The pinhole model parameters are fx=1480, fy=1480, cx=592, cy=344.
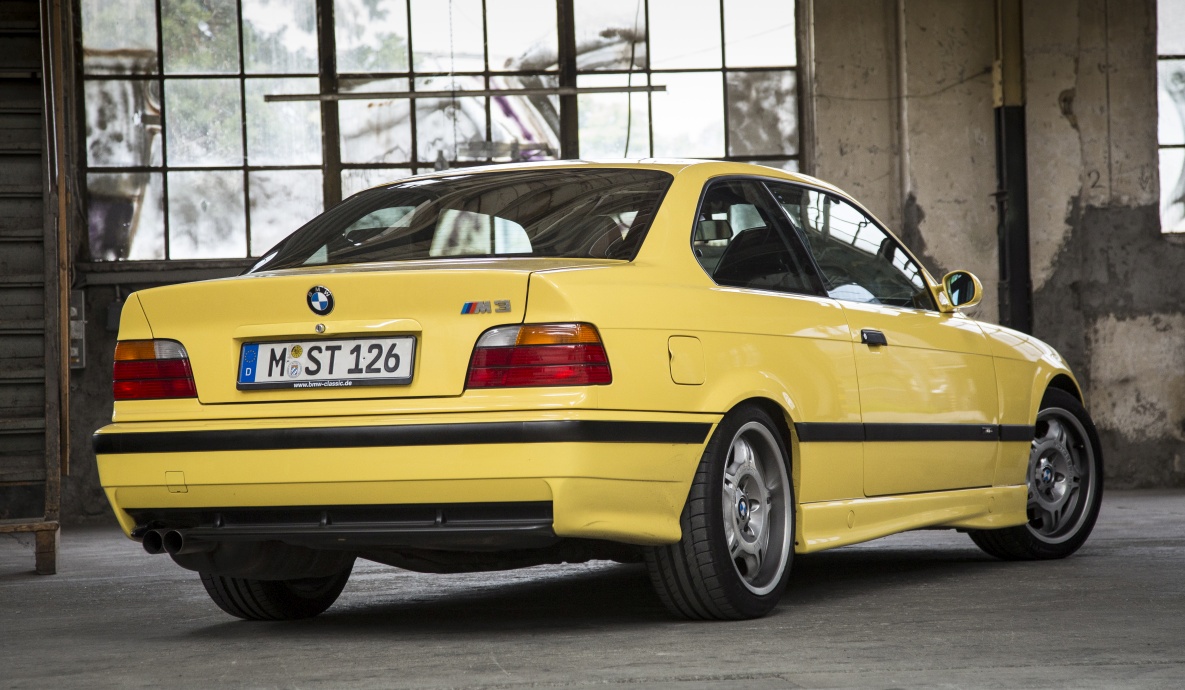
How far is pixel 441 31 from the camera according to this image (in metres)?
12.1

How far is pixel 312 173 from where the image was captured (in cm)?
1202

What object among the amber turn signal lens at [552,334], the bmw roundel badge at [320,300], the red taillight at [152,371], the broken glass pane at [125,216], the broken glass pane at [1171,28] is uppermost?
the broken glass pane at [1171,28]

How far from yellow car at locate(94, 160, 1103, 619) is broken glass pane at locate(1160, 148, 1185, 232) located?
809 centimetres

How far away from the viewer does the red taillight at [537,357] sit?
3.74 meters

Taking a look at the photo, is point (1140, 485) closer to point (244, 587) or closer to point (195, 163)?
point (195, 163)

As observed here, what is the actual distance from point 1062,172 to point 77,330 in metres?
7.96

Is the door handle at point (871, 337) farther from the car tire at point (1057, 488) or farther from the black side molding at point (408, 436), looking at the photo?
the car tire at point (1057, 488)

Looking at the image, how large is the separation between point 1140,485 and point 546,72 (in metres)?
5.96

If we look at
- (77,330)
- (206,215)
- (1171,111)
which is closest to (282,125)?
(206,215)

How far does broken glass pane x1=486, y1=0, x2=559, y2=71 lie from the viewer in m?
12.2

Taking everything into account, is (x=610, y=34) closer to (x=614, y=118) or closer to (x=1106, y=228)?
(x=614, y=118)

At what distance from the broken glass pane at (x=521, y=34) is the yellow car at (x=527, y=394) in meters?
7.40

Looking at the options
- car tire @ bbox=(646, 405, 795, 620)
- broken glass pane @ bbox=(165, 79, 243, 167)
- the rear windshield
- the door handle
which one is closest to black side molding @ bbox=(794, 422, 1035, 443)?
car tire @ bbox=(646, 405, 795, 620)

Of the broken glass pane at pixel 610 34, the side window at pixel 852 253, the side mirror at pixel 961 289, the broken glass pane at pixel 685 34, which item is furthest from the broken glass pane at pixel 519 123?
the side window at pixel 852 253
